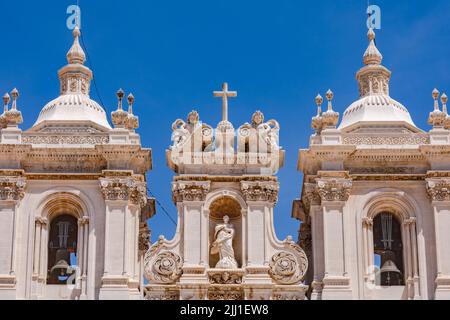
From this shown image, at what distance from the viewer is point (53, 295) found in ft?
201

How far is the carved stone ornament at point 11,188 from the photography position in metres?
62.0

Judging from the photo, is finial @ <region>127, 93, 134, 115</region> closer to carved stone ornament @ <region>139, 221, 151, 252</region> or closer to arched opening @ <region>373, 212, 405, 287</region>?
carved stone ornament @ <region>139, 221, 151, 252</region>

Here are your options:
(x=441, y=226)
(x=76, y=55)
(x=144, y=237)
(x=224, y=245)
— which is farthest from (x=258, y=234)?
(x=76, y=55)

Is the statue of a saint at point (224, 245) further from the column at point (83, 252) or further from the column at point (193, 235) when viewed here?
the column at point (83, 252)

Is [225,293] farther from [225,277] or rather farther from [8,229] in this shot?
[8,229]

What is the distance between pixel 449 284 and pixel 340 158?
655 cm

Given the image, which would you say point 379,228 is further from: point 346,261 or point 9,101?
point 9,101

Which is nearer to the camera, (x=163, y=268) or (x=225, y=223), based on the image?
(x=163, y=268)

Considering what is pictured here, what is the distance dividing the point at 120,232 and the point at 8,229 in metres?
4.36

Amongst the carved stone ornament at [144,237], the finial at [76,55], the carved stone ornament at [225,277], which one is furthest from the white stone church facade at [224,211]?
the finial at [76,55]

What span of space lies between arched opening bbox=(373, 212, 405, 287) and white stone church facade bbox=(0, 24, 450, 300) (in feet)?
0.16

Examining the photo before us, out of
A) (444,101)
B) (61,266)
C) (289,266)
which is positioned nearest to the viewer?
(289,266)

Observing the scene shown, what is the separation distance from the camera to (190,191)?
62.1 m
